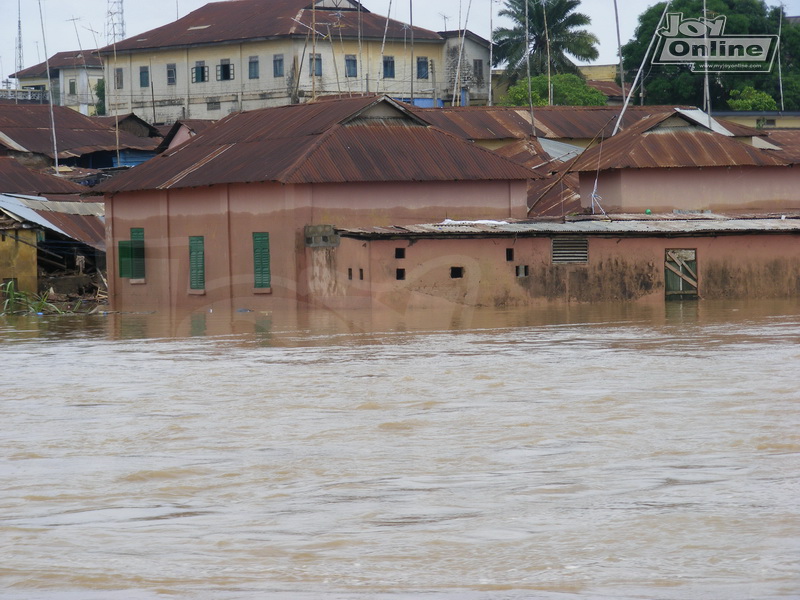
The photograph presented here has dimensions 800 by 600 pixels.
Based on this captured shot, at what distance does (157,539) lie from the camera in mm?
7504

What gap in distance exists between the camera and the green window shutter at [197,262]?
94.7 feet

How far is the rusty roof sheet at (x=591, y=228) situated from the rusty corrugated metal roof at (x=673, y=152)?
6.73ft

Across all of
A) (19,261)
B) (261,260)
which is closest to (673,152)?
(261,260)

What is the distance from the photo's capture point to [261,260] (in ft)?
89.9

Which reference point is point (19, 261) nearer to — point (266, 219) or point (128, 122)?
point (266, 219)

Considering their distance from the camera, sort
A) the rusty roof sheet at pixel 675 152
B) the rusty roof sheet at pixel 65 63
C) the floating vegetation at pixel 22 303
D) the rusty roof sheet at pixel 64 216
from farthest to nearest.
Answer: the rusty roof sheet at pixel 65 63, the rusty roof sheet at pixel 64 216, the rusty roof sheet at pixel 675 152, the floating vegetation at pixel 22 303

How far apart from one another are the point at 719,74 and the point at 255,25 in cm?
2116

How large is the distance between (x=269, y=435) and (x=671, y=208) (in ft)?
68.9

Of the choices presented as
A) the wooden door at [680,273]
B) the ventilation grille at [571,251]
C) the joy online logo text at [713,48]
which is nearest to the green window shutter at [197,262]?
the ventilation grille at [571,251]

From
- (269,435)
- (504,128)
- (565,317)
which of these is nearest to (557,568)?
(269,435)

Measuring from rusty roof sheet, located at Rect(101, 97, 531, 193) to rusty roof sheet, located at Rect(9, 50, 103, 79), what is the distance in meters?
46.2

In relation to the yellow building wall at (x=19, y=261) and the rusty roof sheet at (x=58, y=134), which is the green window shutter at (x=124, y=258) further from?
the rusty roof sheet at (x=58, y=134)

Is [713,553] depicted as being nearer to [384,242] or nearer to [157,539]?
[157,539]

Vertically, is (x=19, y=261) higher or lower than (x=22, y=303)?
higher
